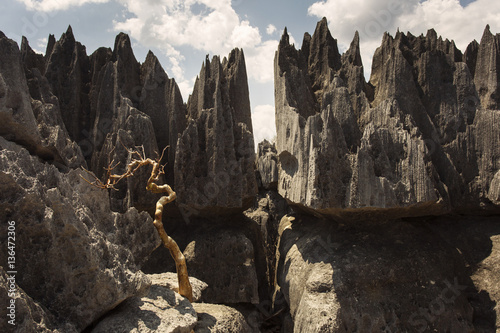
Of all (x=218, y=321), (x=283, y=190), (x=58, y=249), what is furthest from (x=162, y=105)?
(x=58, y=249)

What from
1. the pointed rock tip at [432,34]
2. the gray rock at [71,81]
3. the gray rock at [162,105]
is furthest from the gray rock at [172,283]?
the pointed rock tip at [432,34]

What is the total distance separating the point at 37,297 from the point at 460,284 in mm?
8915

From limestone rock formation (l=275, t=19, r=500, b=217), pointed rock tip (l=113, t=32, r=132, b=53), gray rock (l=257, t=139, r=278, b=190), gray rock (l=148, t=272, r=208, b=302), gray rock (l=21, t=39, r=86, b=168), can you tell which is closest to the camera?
gray rock (l=148, t=272, r=208, b=302)

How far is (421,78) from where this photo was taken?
1082cm

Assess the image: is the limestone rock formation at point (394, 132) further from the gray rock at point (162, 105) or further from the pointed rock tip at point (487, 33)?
the gray rock at point (162, 105)

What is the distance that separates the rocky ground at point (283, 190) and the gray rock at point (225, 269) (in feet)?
0.13

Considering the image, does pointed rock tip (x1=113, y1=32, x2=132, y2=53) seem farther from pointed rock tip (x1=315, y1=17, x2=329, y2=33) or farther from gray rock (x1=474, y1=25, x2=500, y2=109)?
gray rock (x1=474, y1=25, x2=500, y2=109)

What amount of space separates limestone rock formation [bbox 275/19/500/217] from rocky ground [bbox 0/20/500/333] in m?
0.04

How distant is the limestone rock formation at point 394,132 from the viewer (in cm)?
852

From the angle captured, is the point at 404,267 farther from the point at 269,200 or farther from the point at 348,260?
the point at 269,200

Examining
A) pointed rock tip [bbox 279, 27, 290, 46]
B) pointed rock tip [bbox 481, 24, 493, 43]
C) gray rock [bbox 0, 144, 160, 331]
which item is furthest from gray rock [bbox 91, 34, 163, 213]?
pointed rock tip [bbox 481, 24, 493, 43]

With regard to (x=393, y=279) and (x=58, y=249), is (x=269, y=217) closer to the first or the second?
(x=393, y=279)

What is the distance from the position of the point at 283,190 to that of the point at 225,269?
2.80 metres

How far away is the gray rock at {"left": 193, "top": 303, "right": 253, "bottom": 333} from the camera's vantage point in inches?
249
